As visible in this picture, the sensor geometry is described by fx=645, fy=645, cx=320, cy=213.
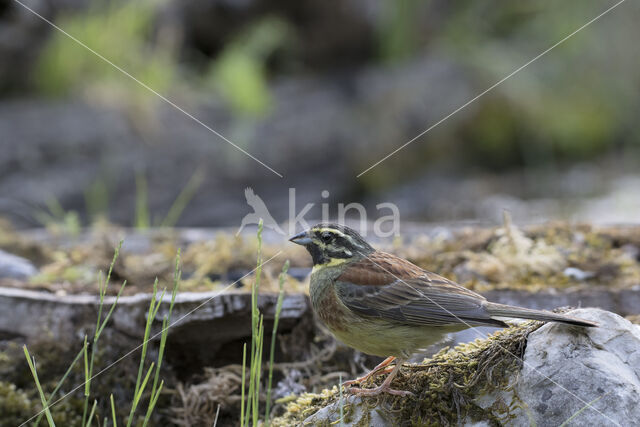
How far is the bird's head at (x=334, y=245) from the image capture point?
150 inches

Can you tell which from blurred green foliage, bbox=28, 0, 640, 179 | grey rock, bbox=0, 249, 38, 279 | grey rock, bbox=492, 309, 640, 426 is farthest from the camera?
blurred green foliage, bbox=28, 0, 640, 179

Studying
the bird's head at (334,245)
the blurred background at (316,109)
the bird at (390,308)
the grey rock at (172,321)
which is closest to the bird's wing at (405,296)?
the bird at (390,308)

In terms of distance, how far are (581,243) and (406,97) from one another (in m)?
7.84

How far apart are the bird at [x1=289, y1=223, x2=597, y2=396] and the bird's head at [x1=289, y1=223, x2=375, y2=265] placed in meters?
0.07

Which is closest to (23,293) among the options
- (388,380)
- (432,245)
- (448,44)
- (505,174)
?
(388,380)

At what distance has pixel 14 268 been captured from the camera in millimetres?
5301

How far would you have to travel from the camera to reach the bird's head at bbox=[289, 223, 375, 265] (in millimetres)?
3811

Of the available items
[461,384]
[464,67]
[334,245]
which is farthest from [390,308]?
[464,67]

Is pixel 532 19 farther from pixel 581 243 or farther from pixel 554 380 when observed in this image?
pixel 554 380

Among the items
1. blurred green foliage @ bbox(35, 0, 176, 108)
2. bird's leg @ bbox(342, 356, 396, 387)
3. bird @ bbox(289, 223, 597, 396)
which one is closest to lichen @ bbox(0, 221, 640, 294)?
bird @ bbox(289, 223, 597, 396)

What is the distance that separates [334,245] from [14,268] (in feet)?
9.84

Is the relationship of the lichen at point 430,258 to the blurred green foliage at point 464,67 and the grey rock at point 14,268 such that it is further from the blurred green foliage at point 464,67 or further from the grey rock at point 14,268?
the blurred green foliage at point 464,67

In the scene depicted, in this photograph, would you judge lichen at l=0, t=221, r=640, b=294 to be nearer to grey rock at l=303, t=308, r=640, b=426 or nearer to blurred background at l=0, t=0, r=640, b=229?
grey rock at l=303, t=308, r=640, b=426

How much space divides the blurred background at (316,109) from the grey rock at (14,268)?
340 cm
